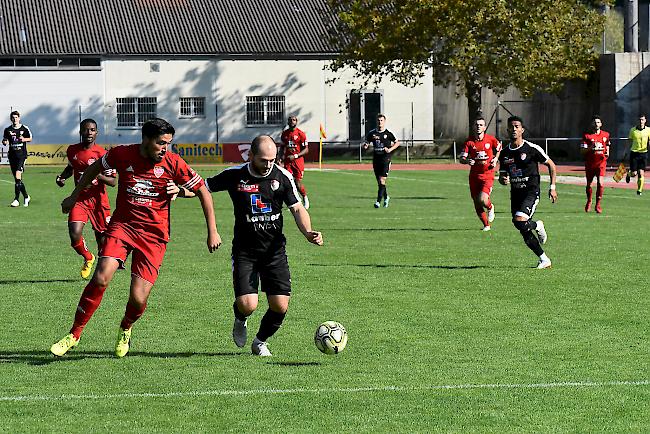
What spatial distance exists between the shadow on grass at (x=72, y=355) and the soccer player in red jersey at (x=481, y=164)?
40.1ft

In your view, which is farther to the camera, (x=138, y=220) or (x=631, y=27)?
(x=631, y=27)

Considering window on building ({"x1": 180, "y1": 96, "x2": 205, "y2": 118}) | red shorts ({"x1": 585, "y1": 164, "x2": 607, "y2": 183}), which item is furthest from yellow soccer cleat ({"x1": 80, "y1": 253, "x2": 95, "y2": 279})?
window on building ({"x1": 180, "y1": 96, "x2": 205, "y2": 118})

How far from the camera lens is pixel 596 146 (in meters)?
26.8

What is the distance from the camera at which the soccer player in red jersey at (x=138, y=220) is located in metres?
9.91

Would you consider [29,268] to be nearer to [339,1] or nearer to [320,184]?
[320,184]

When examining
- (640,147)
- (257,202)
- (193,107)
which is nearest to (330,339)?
(257,202)

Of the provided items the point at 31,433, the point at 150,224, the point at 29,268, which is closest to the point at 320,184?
the point at 29,268

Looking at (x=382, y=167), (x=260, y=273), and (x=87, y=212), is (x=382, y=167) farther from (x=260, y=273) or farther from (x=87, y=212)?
(x=260, y=273)

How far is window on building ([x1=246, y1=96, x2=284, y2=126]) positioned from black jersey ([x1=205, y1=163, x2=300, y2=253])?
167 ft

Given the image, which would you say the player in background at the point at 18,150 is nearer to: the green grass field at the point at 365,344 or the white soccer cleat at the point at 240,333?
the green grass field at the point at 365,344

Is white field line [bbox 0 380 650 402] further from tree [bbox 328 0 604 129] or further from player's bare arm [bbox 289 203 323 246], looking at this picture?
tree [bbox 328 0 604 129]

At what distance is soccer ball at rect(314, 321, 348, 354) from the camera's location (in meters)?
9.90

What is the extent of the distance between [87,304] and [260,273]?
4.51 ft

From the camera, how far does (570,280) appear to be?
14938mm
